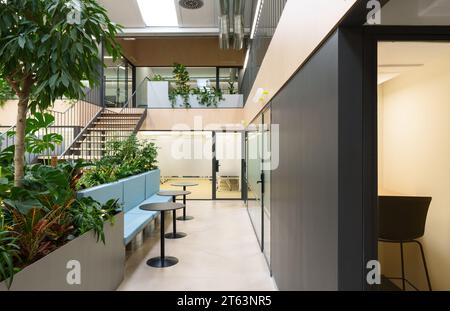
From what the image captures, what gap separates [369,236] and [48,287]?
214cm

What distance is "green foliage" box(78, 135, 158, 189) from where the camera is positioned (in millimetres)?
4875

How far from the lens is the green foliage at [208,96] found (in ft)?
30.7

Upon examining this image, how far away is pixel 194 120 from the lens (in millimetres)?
9148

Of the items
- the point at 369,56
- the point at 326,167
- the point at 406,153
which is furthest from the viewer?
the point at 406,153

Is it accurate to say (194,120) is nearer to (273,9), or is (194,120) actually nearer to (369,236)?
(273,9)

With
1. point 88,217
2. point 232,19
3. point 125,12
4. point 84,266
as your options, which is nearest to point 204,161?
point 125,12

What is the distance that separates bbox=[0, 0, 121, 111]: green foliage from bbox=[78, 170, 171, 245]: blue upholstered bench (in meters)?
1.41

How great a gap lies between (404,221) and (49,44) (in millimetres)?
2846

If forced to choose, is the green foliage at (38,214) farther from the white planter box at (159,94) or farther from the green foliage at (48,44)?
the white planter box at (159,94)

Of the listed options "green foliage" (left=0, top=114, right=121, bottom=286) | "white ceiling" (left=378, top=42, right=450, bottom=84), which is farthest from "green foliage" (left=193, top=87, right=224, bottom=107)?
"white ceiling" (left=378, top=42, right=450, bottom=84)

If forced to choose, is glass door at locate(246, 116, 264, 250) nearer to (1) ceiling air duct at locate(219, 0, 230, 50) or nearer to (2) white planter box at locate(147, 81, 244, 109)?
(1) ceiling air duct at locate(219, 0, 230, 50)

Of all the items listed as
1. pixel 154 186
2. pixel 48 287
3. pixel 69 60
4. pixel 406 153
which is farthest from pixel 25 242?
pixel 154 186

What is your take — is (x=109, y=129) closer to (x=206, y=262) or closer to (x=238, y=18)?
(x=238, y=18)

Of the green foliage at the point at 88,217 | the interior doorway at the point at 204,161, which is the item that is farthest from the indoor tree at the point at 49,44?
the interior doorway at the point at 204,161
